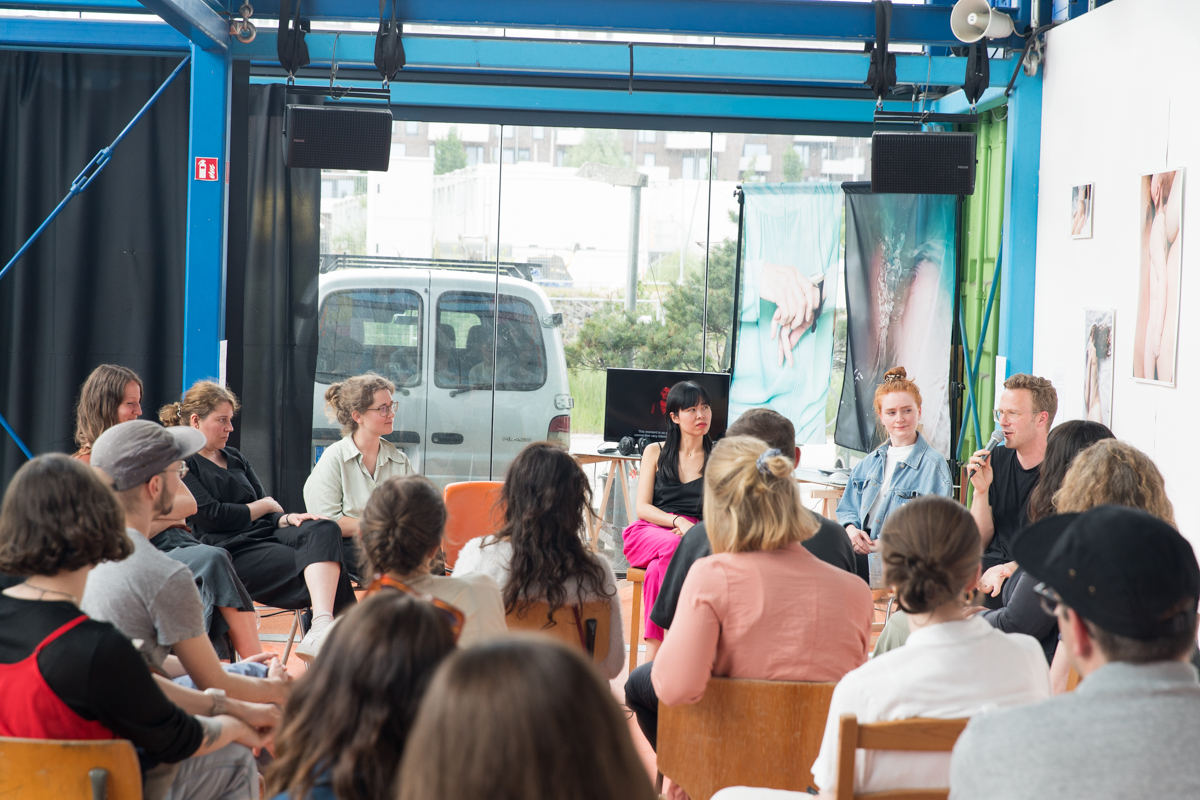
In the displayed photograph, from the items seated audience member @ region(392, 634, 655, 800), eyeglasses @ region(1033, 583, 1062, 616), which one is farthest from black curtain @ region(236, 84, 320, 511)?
seated audience member @ region(392, 634, 655, 800)

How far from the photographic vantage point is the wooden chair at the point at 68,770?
4.92 ft

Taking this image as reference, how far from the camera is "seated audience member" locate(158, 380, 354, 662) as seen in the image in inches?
143

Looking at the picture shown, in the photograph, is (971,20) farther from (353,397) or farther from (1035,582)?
(353,397)

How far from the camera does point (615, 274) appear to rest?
249 inches

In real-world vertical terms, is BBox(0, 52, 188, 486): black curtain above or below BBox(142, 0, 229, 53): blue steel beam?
below

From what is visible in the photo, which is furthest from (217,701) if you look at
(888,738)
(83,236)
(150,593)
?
(83,236)

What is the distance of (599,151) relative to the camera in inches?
244

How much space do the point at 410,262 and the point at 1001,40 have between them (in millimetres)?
3452

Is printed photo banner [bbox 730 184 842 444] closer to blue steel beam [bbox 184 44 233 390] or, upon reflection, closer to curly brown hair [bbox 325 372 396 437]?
curly brown hair [bbox 325 372 396 437]

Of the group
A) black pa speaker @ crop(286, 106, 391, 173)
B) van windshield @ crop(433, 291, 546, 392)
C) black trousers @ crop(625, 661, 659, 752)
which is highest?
black pa speaker @ crop(286, 106, 391, 173)

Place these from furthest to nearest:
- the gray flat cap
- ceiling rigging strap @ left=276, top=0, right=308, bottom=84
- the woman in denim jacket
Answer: ceiling rigging strap @ left=276, top=0, right=308, bottom=84 < the woman in denim jacket < the gray flat cap

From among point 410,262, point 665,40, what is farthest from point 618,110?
point 410,262

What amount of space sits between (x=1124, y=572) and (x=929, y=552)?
0.51 metres

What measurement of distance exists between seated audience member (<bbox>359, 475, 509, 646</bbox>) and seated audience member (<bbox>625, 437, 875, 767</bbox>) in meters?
0.40
